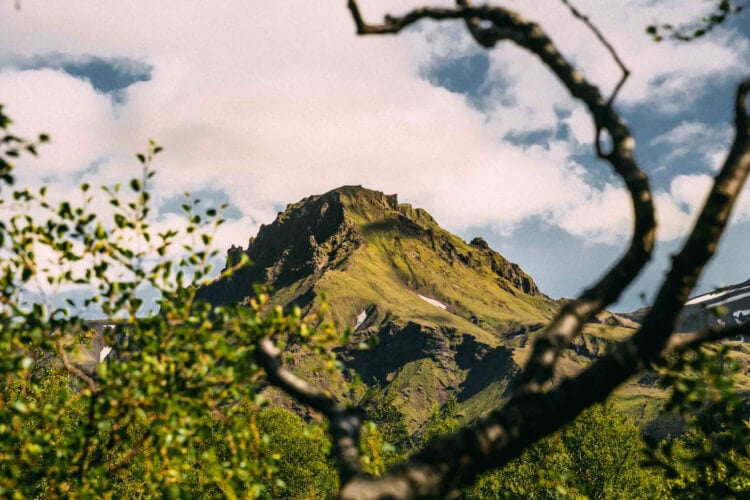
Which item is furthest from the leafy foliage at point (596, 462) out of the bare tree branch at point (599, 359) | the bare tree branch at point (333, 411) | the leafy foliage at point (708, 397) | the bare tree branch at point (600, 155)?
the bare tree branch at point (599, 359)

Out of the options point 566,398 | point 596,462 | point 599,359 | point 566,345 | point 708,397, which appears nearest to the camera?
point 566,398

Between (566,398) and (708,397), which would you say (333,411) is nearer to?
(566,398)

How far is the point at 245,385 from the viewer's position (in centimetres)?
616

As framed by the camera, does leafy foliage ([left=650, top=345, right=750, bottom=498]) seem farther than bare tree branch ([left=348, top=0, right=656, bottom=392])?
Yes

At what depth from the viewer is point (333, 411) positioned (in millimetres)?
5023

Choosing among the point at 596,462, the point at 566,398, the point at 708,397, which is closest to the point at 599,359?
the point at 566,398

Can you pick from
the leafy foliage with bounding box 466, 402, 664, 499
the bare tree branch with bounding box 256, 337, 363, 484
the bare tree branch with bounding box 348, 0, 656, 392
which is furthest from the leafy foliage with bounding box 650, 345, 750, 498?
the leafy foliage with bounding box 466, 402, 664, 499

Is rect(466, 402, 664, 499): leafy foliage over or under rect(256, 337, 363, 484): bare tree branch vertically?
under

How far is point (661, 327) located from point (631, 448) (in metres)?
58.1

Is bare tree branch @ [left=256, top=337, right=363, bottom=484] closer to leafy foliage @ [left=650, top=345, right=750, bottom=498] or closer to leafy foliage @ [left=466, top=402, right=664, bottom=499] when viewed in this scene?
leafy foliage @ [left=650, top=345, right=750, bottom=498]

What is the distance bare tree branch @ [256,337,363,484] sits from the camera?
473 centimetres

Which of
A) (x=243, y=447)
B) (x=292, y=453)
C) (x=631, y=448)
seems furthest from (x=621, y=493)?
(x=243, y=447)

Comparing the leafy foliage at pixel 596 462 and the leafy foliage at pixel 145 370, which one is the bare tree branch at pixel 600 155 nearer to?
the leafy foliage at pixel 145 370

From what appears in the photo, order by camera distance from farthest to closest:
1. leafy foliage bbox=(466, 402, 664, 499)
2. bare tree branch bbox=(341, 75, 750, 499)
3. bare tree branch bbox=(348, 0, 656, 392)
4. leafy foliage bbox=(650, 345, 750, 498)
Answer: leafy foliage bbox=(466, 402, 664, 499), leafy foliage bbox=(650, 345, 750, 498), bare tree branch bbox=(348, 0, 656, 392), bare tree branch bbox=(341, 75, 750, 499)
